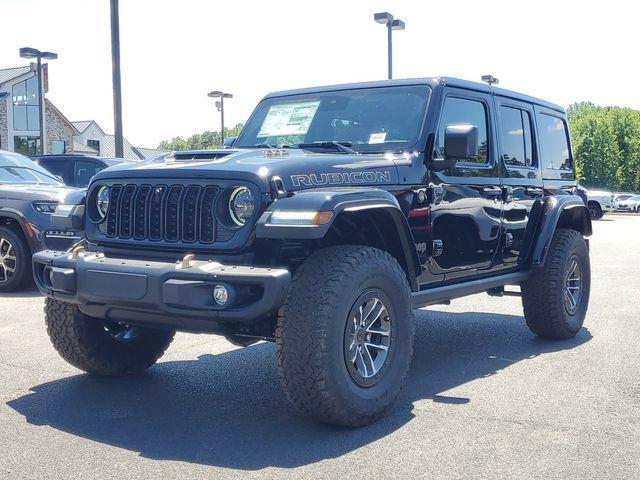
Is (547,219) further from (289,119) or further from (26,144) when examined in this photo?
(26,144)

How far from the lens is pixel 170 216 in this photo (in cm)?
437

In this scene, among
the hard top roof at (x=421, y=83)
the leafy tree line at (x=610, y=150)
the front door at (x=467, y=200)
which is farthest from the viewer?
the leafy tree line at (x=610, y=150)

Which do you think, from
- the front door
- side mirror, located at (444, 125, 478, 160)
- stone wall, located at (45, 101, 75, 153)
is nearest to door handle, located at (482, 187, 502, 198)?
the front door

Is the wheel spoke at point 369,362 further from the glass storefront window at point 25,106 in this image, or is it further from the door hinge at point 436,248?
the glass storefront window at point 25,106

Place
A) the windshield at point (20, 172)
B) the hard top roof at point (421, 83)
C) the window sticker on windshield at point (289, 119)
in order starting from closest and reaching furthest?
1. the hard top roof at point (421, 83)
2. the window sticker on windshield at point (289, 119)
3. the windshield at point (20, 172)

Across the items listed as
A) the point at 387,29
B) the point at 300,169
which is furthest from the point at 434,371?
the point at 387,29

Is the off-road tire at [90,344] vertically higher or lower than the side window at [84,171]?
lower

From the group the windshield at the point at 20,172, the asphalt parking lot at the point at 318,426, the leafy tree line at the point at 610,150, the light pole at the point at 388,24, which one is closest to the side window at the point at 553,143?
the asphalt parking lot at the point at 318,426

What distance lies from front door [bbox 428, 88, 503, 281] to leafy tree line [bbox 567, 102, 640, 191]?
6867cm

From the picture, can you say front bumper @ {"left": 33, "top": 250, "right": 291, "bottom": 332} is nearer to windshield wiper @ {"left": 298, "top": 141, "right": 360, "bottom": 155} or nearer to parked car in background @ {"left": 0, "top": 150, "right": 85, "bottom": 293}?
windshield wiper @ {"left": 298, "top": 141, "right": 360, "bottom": 155}

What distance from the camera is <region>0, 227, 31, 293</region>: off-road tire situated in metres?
8.98

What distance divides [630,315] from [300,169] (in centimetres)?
478

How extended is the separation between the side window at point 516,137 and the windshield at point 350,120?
1.10 meters

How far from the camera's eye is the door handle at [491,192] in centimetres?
576
